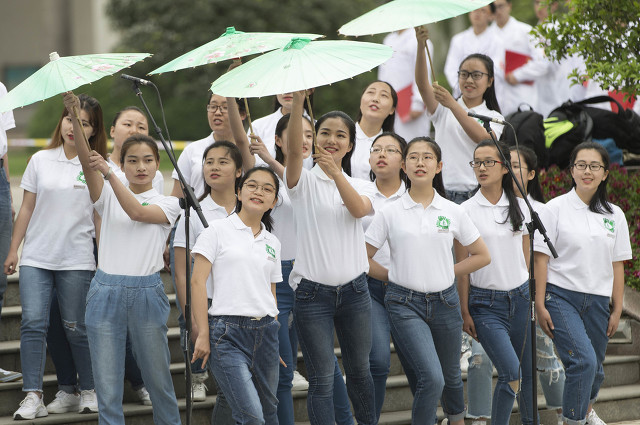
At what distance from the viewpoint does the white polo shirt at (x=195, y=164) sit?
7016mm

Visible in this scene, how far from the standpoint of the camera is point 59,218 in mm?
6512

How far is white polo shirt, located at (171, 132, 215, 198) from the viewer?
7.02 m

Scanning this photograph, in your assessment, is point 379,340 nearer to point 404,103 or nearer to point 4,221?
point 4,221

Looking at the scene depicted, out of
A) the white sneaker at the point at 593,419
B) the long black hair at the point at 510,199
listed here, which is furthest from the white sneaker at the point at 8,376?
the white sneaker at the point at 593,419

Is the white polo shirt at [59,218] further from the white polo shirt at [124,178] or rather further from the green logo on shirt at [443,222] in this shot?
the green logo on shirt at [443,222]

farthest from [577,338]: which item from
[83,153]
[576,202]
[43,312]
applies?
[43,312]

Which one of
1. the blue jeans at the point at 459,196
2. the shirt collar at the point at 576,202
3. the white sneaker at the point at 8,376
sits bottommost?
the white sneaker at the point at 8,376

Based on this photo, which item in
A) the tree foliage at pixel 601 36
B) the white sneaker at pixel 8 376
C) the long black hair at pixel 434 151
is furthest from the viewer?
the tree foliage at pixel 601 36

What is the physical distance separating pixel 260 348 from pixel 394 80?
4706 millimetres

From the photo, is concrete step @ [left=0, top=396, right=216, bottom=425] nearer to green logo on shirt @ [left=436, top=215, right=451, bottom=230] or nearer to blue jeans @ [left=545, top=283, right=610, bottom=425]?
green logo on shirt @ [left=436, top=215, right=451, bottom=230]

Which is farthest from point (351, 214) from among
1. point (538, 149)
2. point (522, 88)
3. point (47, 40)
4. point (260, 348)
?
point (47, 40)

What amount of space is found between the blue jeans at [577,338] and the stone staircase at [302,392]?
906 millimetres

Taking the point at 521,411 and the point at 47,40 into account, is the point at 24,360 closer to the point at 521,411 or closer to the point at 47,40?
the point at 521,411

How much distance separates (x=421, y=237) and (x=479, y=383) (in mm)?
1208
